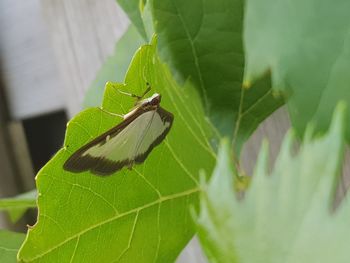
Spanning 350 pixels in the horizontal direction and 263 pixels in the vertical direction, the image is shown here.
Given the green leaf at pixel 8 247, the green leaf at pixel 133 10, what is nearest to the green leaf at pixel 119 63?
the green leaf at pixel 133 10

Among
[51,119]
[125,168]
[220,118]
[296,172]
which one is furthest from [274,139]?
[51,119]

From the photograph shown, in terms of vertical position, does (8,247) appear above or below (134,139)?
below

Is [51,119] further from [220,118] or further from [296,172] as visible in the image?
[296,172]

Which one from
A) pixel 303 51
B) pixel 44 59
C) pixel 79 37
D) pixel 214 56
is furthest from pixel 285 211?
pixel 44 59

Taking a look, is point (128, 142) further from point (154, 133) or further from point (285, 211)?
point (285, 211)

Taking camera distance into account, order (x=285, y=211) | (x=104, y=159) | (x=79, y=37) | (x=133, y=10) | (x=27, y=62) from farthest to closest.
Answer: (x=27, y=62), (x=79, y=37), (x=133, y=10), (x=104, y=159), (x=285, y=211)

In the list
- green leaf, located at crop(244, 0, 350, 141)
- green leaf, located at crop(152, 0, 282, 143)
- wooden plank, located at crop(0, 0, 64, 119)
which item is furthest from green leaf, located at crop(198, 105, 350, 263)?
wooden plank, located at crop(0, 0, 64, 119)

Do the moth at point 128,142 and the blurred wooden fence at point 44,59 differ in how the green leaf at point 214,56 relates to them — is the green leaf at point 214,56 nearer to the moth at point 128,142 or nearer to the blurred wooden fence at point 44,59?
the moth at point 128,142

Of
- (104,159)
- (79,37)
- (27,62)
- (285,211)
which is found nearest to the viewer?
(285,211)
